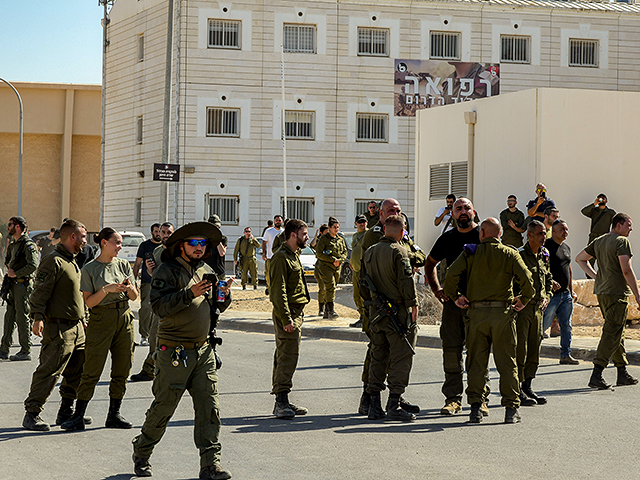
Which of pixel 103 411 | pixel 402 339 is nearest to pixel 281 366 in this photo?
pixel 402 339

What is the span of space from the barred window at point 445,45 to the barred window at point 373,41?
200 cm

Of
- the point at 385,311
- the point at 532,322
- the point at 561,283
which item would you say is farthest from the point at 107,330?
the point at 561,283

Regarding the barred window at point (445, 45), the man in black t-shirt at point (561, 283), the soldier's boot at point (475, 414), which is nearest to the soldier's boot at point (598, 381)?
the man in black t-shirt at point (561, 283)

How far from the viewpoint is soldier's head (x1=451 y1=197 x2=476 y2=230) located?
8.69 meters

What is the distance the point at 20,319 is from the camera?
1249 cm

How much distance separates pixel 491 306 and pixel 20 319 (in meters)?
7.12

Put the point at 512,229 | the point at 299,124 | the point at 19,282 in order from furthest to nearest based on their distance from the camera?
the point at 299,124
the point at 512,229
the point at 19,282

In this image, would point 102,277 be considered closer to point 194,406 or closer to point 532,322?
point 194,406

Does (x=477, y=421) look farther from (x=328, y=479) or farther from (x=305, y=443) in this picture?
(x=328, y=479)

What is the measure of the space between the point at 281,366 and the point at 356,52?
31193 millimetres

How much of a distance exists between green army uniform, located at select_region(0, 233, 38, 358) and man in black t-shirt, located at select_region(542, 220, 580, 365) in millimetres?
6774

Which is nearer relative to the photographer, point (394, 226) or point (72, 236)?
point (72, 236)

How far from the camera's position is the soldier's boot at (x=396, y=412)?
8320mm

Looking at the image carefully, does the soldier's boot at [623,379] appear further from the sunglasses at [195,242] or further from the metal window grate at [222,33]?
the metal window grate at [222,33]
